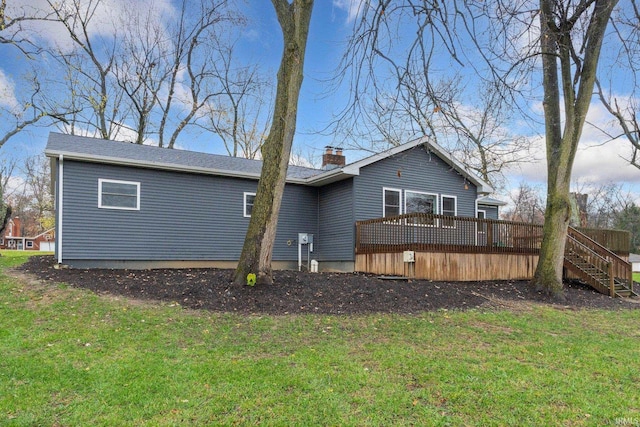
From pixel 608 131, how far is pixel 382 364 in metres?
13.5

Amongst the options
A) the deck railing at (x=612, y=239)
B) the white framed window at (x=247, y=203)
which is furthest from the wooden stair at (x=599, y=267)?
the white framed window at (x=247, y=203)

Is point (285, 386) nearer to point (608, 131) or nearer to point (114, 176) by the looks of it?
point (114, 176)

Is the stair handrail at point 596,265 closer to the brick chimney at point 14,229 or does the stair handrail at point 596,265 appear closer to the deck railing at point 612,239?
the deck railing at point 612,239

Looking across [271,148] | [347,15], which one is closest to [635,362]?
[347,15]

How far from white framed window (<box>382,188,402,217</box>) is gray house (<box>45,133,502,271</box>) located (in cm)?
3

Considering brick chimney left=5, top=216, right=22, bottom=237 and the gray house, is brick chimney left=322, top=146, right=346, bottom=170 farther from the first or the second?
brick chimney left=5, top=216, right=22, bottom=237

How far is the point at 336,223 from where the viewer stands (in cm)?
1340

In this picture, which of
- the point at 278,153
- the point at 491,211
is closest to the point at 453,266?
the point at 278,153

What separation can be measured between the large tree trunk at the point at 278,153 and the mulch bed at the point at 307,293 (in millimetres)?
566

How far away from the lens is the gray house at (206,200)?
10812mm

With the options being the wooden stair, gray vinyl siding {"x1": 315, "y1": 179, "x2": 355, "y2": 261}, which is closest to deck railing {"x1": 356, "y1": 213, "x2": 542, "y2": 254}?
gray vinyl siding {"x1": 315, "y1": 179, "x2": 355, "y2": 261}

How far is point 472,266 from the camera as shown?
37.3 feet

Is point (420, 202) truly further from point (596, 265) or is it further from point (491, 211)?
point (491, 211)

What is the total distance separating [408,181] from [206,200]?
6689 millimetres
